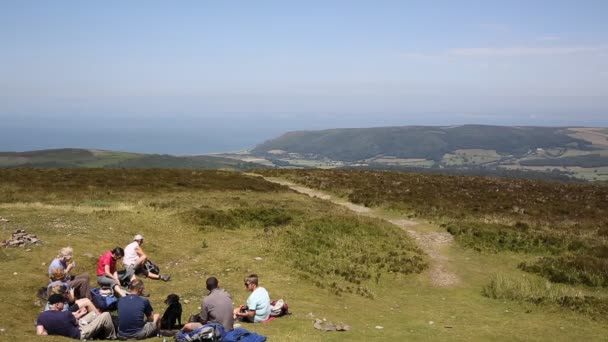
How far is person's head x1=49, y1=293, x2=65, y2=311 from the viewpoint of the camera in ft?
40.9

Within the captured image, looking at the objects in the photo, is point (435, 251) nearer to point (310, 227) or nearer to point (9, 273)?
point (310, 227)

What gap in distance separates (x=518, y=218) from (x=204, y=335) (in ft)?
105

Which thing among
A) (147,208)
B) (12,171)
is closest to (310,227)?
(147,208)

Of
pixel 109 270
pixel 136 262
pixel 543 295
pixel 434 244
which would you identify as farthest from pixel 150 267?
pixel 434 244

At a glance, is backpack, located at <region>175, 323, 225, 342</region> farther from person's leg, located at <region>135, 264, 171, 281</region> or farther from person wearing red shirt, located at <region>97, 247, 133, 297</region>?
person's leg, located at <region>135, 264, 171, 281</region>

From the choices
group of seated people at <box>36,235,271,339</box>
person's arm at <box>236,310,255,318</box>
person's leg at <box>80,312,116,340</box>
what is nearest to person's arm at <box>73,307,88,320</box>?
group of seated people at <box>36,235,271,339</box>

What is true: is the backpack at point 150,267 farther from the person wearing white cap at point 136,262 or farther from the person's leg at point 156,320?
the person's leg at point 156,320

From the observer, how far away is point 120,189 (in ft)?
136

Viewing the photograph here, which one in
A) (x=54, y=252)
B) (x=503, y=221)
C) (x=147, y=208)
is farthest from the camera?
(x=503, y=221)

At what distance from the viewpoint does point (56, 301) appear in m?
12.6

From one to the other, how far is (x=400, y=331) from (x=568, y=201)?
3657cm

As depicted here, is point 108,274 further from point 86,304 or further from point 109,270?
point 86,304

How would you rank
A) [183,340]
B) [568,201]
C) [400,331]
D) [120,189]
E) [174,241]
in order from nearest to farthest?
[183,340], [400,331], [174,241], [120,189], [568,201]

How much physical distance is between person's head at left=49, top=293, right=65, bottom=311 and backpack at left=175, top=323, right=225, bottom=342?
10.8ft
